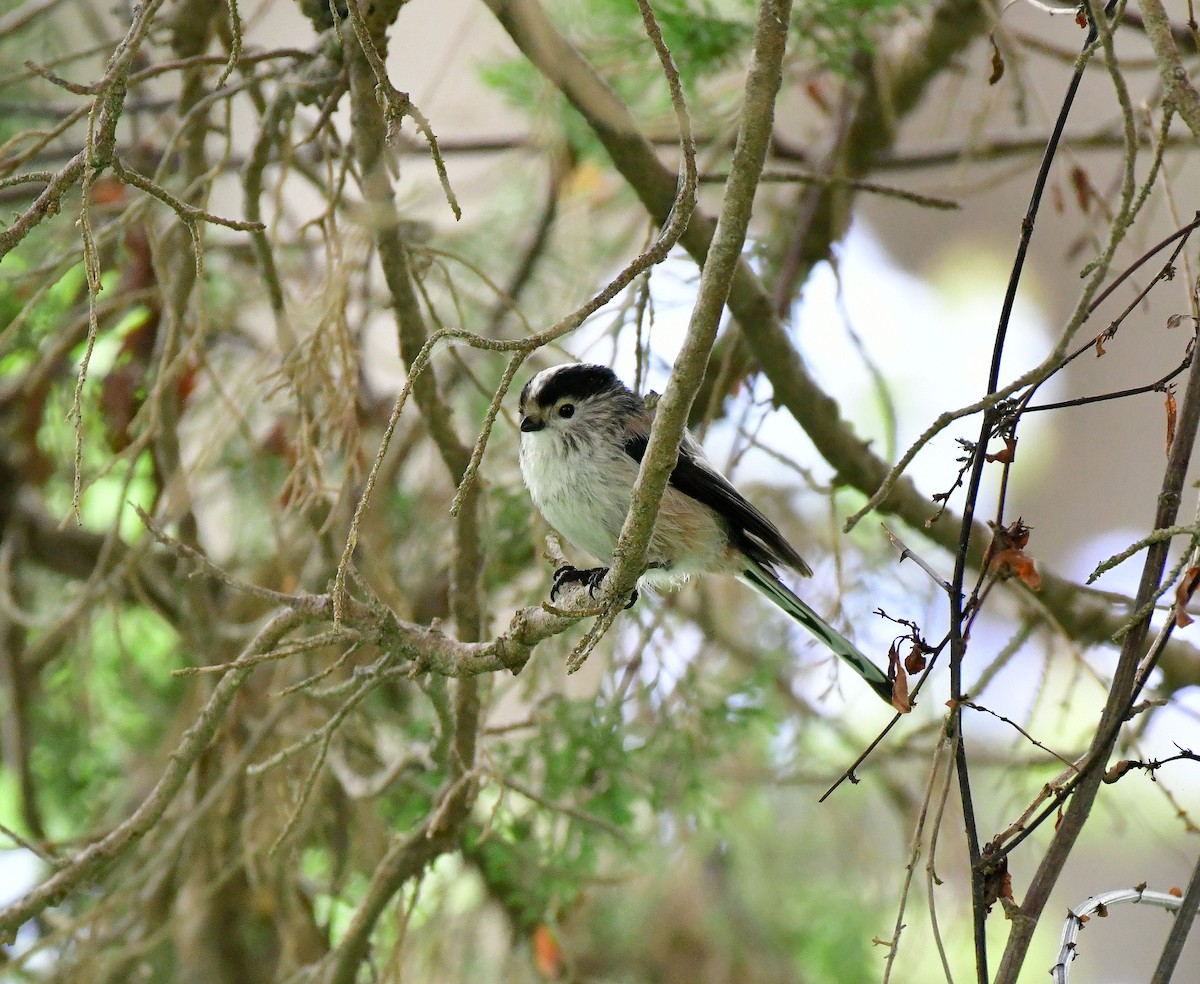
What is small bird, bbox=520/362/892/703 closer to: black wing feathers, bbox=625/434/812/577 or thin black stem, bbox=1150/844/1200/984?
black wing feathers, bbox=625/434/812/577

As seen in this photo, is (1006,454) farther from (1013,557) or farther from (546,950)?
(546,950)

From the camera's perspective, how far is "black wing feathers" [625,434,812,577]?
3475 millimetres

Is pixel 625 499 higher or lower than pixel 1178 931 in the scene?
higher

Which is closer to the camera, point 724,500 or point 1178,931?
point 1178,931

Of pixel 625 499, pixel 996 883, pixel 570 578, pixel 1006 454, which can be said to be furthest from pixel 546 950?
pixel 1006 454

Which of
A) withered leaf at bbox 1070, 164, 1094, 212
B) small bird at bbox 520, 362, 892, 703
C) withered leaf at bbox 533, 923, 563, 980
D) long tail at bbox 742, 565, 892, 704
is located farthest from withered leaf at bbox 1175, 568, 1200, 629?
withered leaf at bbox 533, 923, 563, 980

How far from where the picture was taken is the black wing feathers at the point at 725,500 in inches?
137

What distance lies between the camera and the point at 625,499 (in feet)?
11.1

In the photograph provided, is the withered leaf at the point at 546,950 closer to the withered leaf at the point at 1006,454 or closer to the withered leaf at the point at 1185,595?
the withered leaf at the point at 1006,454

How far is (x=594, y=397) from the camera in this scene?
3.74 meters

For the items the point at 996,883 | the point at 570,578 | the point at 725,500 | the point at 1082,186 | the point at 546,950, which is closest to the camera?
the point at 996,883

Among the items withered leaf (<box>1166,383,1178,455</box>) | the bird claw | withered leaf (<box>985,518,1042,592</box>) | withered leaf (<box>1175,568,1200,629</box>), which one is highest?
the bird claw

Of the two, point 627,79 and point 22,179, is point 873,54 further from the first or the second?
point 22,179

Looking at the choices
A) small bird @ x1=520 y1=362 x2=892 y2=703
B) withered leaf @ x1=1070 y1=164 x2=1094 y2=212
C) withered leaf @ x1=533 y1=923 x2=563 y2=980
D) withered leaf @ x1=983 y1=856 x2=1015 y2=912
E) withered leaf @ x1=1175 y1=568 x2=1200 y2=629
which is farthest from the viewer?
withered leaf @ x1=533 y1=923 x2=563 y2=980
